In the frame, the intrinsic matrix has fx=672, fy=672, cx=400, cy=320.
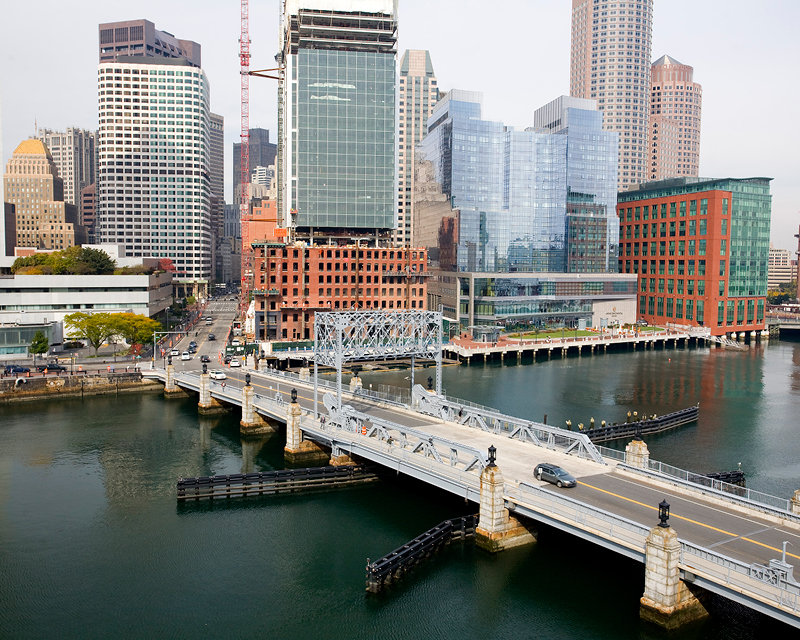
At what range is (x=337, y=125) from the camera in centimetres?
16375

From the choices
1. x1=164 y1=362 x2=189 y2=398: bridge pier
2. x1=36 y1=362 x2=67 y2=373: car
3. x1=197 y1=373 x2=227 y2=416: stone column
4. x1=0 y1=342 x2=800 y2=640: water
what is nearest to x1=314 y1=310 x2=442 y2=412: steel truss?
x1=0 y1=342 x2=800 y2=640: water

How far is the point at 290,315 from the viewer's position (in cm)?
14388

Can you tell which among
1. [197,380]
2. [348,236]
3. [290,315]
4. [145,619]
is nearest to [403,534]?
[145,619]

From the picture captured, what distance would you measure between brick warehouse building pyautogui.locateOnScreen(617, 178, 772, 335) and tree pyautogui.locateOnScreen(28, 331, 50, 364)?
155 m

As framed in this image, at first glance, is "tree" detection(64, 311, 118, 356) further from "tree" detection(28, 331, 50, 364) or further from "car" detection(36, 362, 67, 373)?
"car" detection(36, 362, 67, 373)

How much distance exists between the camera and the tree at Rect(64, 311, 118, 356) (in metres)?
119

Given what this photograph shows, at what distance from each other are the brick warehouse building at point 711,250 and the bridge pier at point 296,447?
146 meters

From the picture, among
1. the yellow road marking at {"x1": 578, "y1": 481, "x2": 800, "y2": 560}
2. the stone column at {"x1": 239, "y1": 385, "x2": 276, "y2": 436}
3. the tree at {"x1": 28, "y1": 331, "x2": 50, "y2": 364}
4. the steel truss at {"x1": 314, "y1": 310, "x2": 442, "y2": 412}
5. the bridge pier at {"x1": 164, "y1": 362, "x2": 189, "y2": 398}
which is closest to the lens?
the yellow road marking at {"x1": 578, "y1": 481, "x2": 800, "y2": 560}

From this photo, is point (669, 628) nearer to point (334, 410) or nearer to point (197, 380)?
point (334, 410)

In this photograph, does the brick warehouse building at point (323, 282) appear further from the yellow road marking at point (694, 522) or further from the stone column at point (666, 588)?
the stone column at point (666, 588)

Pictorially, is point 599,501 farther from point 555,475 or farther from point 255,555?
point 255,555

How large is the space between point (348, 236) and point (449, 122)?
46.4 m

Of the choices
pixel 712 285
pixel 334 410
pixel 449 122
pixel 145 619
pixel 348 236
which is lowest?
pixel 145 619

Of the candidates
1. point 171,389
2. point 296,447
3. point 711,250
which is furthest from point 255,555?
point 711,250
